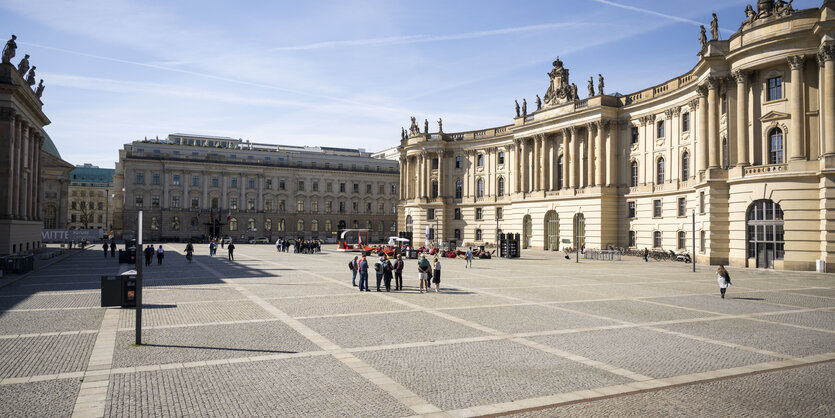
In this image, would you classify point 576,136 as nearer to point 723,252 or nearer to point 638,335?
point 723,252

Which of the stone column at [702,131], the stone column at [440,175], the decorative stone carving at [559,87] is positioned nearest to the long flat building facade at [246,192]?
the stone column at [440,175]

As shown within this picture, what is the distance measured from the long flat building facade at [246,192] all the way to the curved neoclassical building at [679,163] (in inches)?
1236

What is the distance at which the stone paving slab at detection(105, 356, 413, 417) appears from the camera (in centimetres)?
857

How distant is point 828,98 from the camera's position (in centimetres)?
3497

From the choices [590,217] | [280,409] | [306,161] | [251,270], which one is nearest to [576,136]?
[590,217]

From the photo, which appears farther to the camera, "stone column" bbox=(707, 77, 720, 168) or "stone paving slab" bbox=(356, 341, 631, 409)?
"stone column" bbox=(707, 77, 720, 168)

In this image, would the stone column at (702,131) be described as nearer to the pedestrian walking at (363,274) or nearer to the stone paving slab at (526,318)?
the stone paving slab at (526,318)

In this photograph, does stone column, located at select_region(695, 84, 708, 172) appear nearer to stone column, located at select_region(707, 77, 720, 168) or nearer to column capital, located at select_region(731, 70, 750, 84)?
stone column, located at select_region(707, 77, 720, 168)

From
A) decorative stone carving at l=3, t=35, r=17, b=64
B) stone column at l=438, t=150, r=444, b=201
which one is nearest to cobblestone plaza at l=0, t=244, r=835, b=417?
decorative stone carving at l=3, t=35, r=17, b=64

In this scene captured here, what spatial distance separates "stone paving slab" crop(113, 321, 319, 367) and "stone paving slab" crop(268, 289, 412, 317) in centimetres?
262

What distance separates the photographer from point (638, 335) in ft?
48.0

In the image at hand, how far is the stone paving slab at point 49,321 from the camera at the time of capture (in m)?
14.7

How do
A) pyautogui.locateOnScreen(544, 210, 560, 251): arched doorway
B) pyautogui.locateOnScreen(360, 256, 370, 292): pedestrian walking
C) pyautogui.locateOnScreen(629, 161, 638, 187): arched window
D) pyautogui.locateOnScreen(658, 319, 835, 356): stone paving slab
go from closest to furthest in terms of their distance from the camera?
pyautogui.locateOnScreen(658, 319, 835, 356): stone paving slab
pyautogui.locateOnScreen(360, 256, 370, 292): pedestrian walking
pyautogui.locateOnScreen(629, 161, 638, 187): arched window
pyautogui.locateOnScreen(544, 210, 560, 251): arched doorway

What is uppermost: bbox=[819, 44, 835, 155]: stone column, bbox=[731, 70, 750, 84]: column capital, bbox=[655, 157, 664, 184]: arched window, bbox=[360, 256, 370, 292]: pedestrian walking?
bbox=[731, 70, 750, 84]: column capital
